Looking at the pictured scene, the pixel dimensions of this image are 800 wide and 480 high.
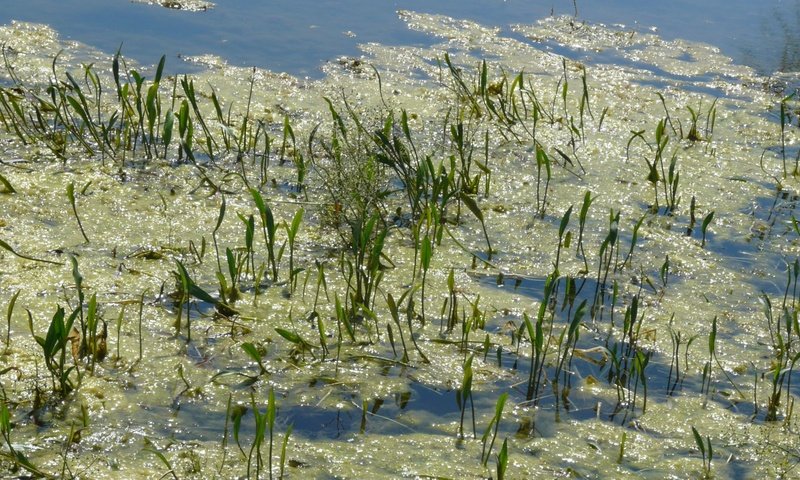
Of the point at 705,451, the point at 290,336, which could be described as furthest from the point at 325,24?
the point at 705,451

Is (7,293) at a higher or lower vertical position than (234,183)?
lower

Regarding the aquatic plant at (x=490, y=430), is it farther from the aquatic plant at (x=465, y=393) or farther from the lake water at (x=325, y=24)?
the lake water at (x=325, y=24)

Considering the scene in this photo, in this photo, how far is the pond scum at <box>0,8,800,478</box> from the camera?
2428 millimetres

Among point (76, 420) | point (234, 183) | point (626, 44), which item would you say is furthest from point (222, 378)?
point (626, 44)

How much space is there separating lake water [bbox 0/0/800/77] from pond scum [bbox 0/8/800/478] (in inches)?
16.9

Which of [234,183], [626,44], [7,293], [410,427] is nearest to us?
[410,427]

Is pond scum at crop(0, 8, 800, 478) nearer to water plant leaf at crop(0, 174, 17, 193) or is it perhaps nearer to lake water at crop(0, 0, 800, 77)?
water plant leaf at crop(0, 174, 17, 193)

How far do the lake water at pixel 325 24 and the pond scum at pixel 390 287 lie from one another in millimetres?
429

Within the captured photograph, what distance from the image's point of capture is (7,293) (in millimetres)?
2932

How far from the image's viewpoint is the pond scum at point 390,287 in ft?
7.97

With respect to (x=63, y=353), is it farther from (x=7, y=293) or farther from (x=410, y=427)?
(x=410, y=427)

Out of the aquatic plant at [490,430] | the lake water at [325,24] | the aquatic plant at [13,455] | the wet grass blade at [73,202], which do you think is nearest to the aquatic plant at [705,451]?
the aquatic plant at [490,430]

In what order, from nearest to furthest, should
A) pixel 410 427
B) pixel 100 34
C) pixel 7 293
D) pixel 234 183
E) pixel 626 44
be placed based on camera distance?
pixel 410 427 → pixel 7 293 → pixel 234 183 → pixel 100 34 → pixel 626 44

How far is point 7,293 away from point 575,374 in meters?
1.64
